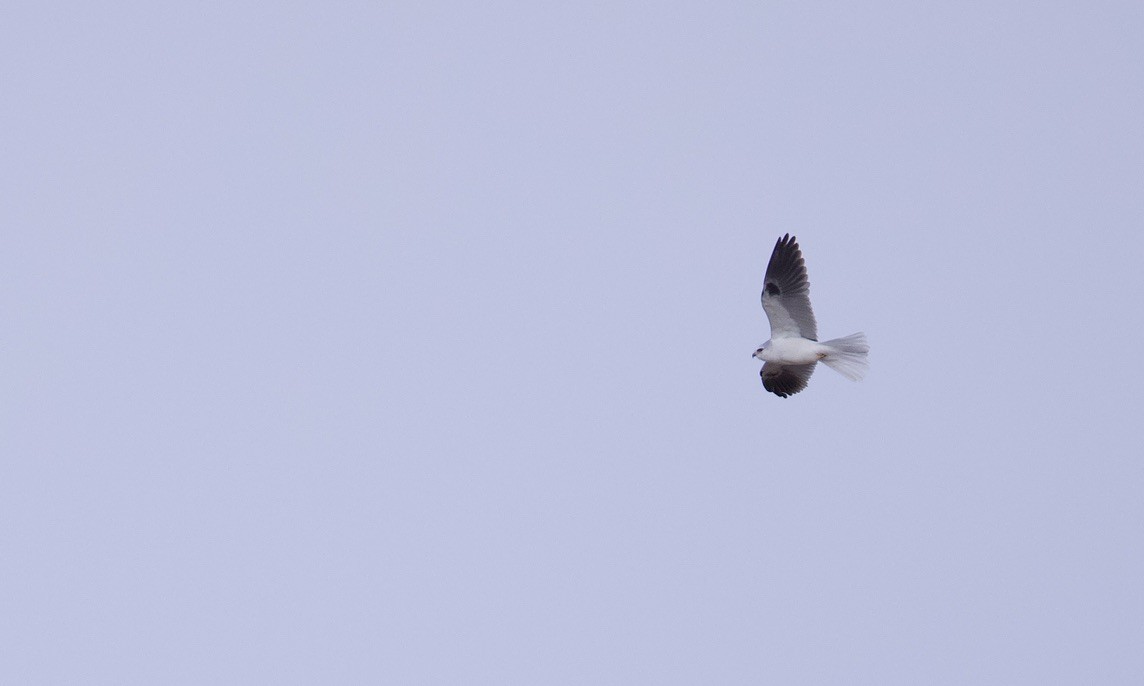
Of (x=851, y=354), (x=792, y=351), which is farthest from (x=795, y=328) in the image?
(x=851, y=354)

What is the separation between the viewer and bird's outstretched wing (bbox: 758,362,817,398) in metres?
25.2

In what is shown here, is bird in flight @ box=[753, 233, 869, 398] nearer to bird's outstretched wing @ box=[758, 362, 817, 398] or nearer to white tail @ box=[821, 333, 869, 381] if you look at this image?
white tail @ box=[821, 333, 869, 381]

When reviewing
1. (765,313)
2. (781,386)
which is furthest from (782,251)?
(781,386)

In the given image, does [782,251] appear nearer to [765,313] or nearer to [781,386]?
[765,313]

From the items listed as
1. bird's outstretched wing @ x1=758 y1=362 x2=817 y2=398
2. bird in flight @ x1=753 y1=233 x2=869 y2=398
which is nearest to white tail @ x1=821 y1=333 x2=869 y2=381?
bird in flight @ x1=753 y1=233 x2=869 y2=398

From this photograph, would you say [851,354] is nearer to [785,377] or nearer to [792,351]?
[792,351]

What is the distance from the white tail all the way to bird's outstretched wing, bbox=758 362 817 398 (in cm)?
139

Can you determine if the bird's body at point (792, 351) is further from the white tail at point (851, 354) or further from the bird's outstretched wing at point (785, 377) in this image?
the bird's outstretched wing at point (785, 377)

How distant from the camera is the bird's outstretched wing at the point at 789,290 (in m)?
24.0

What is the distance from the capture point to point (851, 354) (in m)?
23.6

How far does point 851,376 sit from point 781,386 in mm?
2272

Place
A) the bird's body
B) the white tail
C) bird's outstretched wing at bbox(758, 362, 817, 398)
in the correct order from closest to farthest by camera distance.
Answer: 1. the white tail
2. the bird's body
3. bird's outstretched wing at bbox(758, 362, 817, 398)

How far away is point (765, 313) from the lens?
80.2ft

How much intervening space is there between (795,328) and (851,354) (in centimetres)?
114
